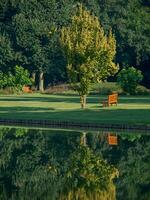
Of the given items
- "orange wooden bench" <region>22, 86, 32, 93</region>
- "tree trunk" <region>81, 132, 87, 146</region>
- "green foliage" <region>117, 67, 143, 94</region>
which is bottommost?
"tree trunk" <region>81, 132, 87, 146</region>

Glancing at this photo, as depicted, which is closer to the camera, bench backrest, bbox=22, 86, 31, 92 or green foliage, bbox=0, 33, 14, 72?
bench backrest, bbox=22, 86, 31, 92

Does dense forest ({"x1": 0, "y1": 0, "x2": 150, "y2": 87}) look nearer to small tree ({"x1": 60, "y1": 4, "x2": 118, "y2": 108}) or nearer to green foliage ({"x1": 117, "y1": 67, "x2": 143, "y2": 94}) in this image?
green foliage ({"x1": 117, "y1": 67, "x2": 143, "y2": 94})

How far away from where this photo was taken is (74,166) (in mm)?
22719

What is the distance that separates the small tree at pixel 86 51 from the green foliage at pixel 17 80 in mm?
34005

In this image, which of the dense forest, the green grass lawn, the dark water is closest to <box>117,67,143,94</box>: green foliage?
the dense forest

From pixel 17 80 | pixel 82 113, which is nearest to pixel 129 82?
pixel 17 80

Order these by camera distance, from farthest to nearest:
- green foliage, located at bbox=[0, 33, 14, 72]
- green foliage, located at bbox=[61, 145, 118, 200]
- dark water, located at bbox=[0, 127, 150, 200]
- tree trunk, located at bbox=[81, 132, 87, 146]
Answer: green foliage, located at bbox=[0, 33, 14, 72], tree trunk, located at bbox=[81, 132, 87, 146], dark water, located at bbox=[0, 127, 150, 200], green foliage, located at bbox=[61, 145, 118, 200]

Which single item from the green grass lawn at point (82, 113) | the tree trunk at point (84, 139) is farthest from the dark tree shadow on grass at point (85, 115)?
the tree trunk at point (84, 139)

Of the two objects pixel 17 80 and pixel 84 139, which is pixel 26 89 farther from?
pixel 84 139

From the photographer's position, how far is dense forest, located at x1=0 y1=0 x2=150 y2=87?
8831 centimetres

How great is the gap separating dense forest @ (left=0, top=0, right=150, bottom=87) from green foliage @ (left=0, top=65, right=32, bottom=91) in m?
4.32

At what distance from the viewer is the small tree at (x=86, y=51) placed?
4719 cm

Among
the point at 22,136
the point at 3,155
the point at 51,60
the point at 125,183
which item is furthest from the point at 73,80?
the point at 51,60

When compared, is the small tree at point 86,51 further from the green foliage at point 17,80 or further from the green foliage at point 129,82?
the green foliage at point 17,80
